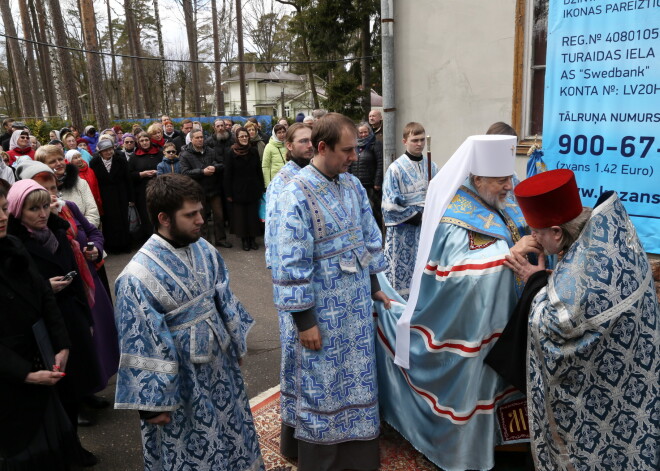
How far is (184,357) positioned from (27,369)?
710 mm

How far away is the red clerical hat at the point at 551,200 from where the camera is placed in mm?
2146

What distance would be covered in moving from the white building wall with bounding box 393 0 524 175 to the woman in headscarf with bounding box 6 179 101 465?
437cm

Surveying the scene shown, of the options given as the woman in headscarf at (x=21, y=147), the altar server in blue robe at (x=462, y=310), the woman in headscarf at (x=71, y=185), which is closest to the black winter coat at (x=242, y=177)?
the woman in headscarf at (x=21, y=147)

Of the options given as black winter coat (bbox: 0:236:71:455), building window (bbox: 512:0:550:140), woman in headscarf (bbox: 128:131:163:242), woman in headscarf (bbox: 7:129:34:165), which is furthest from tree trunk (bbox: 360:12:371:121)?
black winter coat (bbox: 0:236:71:455)

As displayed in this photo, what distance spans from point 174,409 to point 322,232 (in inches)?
43.9

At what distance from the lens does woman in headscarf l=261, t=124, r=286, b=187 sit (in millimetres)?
8227

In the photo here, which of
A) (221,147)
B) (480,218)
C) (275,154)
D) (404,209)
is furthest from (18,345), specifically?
(221,147)

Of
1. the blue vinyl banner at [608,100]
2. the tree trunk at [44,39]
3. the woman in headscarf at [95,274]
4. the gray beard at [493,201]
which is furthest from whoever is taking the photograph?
the tree trunk at [44,39]

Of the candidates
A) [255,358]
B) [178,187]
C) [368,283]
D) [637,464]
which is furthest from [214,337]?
[255,358]

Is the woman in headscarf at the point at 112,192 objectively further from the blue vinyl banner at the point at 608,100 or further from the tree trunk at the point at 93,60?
the blue vinyl banner at the point at 608,100

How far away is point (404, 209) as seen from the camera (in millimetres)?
5242

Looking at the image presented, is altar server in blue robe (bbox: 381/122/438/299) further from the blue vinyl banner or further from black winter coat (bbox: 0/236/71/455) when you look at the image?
black winter coat (bbox: 0/236/71/455)

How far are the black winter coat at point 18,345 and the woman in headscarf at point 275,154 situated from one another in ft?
18.9

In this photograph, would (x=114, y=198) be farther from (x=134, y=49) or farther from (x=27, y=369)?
(x=134, y=49)
